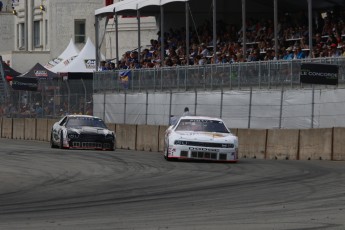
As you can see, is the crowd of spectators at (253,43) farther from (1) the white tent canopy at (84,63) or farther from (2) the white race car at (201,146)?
(1) the white tent canopy at (84,63)

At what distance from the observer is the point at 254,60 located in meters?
36.3

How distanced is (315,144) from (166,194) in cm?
1290

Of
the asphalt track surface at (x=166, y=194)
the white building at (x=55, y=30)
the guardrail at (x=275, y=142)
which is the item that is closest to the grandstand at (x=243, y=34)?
the guardrail at (x=275, y=142)

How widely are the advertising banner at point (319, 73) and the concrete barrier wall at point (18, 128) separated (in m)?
22.6

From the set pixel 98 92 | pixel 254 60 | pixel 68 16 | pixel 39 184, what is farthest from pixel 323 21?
pixel 68 16

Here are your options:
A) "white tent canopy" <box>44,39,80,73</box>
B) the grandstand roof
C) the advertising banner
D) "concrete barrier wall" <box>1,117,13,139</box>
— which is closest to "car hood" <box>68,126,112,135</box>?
the advertising banner

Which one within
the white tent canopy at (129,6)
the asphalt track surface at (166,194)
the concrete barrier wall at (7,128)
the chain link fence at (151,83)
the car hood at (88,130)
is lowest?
the concrete barrier wall at (7,128)

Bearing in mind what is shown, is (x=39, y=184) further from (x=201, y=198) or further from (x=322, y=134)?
(x=322, y=134)

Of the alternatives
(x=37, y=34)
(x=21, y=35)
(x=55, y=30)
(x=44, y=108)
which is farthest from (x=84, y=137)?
(x=21, y=35)

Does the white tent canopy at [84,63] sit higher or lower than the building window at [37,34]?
lower

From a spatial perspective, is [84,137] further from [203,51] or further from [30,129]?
[30,129]

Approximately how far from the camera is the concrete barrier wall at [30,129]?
160ft

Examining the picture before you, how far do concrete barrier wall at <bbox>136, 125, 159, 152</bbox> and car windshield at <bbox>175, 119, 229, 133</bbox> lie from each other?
8.18 meters

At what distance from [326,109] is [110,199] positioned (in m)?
15.5
